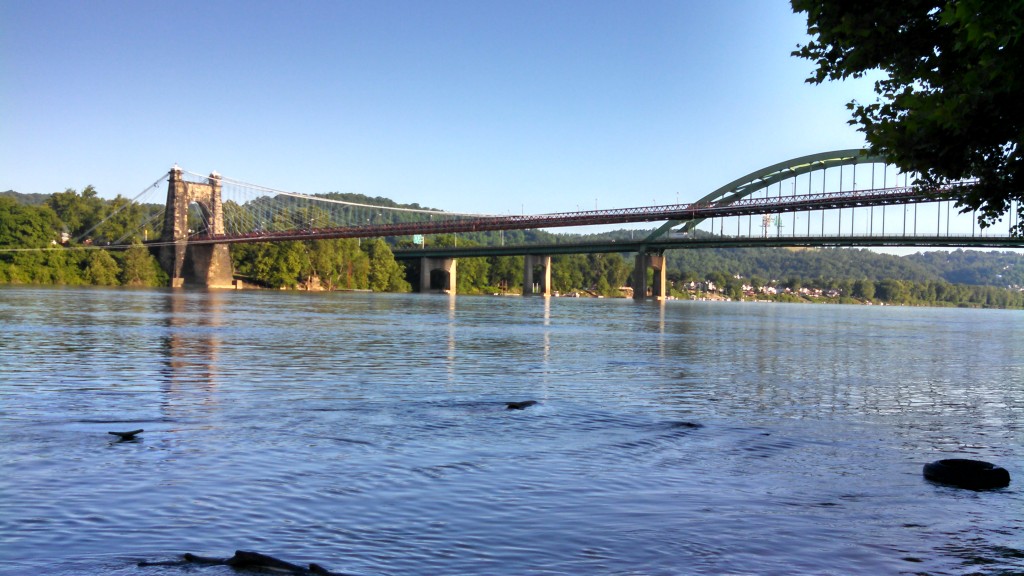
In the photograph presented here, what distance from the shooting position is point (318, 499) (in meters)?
9.20

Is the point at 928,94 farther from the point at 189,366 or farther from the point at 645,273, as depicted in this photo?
the point at 645,273

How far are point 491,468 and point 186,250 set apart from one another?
122m

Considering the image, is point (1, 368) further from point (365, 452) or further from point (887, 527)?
point (887, 527)

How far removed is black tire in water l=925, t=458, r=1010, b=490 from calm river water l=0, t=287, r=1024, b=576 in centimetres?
18

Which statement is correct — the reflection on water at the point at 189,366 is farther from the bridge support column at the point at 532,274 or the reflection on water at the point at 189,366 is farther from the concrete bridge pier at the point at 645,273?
the bridge support column at the point at 532,274

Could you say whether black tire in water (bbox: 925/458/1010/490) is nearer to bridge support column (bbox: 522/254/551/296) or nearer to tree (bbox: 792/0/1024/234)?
tree (bbox: 792/0/1024/234)

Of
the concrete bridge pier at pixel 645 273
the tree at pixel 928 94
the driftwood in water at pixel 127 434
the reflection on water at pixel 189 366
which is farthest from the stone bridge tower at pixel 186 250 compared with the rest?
the tree at pixel 928 94

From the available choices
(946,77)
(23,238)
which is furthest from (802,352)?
(23,238)

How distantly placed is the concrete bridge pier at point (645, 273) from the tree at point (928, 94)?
385 ft

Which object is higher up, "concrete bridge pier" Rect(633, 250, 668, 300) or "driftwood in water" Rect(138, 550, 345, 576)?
"concrete bridge pier" Rect(633, 250, 668, 300)

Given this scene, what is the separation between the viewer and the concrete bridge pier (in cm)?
13200

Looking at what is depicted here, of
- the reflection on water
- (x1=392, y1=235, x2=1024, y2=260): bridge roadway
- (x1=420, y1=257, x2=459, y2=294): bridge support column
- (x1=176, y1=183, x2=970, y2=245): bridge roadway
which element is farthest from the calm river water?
(x1=420, y1=257, x2=459, y2=294): bridge support column

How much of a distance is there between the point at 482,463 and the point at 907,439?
6.82 m

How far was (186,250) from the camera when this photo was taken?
125125mm
